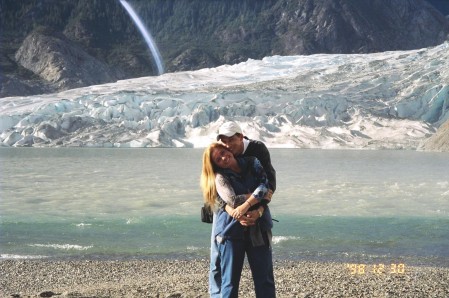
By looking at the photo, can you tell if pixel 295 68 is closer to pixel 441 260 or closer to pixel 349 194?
pixel 349 194

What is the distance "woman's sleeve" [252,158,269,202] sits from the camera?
362cm

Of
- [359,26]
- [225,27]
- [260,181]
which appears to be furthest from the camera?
[225,27]

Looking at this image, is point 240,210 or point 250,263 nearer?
point 240,210

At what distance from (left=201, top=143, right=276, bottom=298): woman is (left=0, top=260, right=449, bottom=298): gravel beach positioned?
181cm

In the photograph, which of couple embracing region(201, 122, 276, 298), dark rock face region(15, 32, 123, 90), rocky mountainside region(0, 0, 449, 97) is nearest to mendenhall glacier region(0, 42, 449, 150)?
couple embracing region(201, 122, 276, 298)

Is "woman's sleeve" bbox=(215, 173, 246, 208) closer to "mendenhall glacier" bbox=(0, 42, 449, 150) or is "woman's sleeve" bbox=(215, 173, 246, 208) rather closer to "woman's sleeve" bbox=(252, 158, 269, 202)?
"woman's sleeve" bbox=(252, 158, 269, 202)

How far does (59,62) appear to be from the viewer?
4277 inches

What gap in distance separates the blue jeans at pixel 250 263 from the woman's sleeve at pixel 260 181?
0.85ft

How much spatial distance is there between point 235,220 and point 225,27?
518 feet

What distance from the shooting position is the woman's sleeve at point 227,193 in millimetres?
3641

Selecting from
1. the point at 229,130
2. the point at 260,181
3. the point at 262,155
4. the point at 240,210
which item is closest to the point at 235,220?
the point at 240,210

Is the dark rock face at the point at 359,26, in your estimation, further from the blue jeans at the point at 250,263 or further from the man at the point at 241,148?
the blue jeans at the point at 250,263

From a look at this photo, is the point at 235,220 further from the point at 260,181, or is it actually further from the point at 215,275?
the point at 215,275
